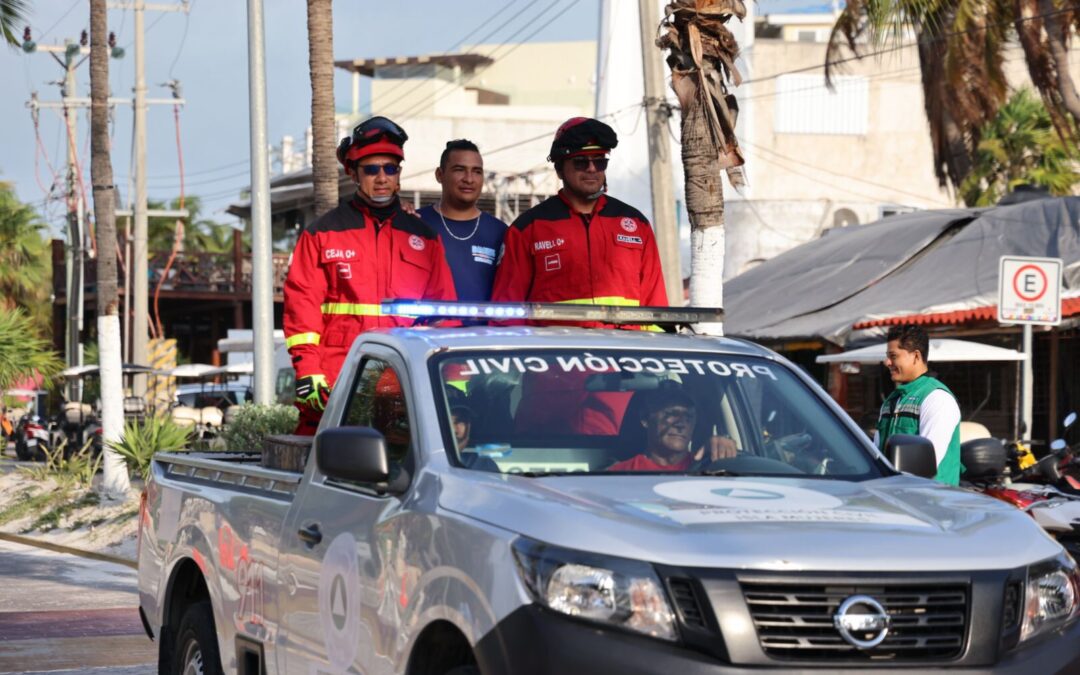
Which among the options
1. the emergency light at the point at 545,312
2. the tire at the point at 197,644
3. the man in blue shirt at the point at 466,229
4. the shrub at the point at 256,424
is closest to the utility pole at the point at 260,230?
the shrub at the point at 256,424

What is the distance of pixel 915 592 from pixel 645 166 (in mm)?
41275

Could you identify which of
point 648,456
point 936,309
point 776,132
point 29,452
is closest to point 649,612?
point 648,456

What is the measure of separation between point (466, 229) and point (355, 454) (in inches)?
159

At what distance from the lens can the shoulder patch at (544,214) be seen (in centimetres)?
911

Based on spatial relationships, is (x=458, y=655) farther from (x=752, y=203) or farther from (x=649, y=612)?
(x=752, y=203)

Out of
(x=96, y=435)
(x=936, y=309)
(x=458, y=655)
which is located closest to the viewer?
(x=458, y=655)

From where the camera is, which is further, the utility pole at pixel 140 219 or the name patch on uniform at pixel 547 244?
the utility pole at pixel 140 219

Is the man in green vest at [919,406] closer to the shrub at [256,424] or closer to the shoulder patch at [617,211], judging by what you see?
the shoulder patch at [617,211]

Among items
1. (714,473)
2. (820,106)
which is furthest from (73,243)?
(714,473)

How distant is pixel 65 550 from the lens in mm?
19578

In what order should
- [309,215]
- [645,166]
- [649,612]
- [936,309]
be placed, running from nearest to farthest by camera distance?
[649,612] < [936,309] < [645,166] < [309,215]

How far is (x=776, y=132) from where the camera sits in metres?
50.8

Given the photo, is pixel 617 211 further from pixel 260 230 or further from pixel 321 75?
pixel 321 75

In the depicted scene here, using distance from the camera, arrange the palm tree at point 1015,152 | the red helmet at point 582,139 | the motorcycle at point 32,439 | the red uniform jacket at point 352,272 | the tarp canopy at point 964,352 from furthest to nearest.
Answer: the motorcycle at point 32,439, the palm tree at point 1015,152, the tarp canopy at point 964,352, the red helmet at point 582,139, the red uniform jacket at point 352,272
